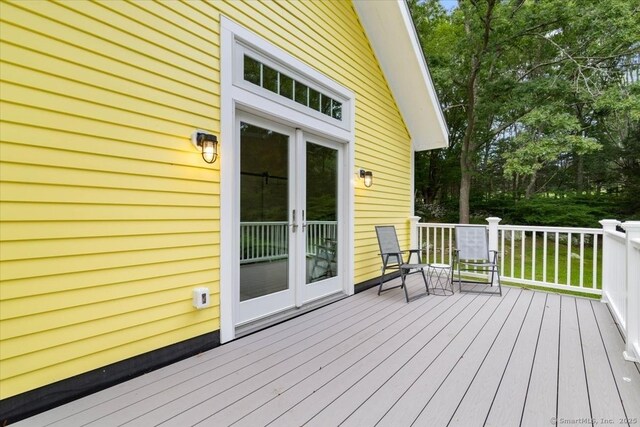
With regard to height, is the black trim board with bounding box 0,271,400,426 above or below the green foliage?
below

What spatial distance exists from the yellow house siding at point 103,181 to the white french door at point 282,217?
16.7 inches

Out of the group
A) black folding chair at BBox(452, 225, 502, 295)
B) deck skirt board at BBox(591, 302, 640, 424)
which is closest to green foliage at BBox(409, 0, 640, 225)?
black folding chair at BBox(452, 225, 502, 295)

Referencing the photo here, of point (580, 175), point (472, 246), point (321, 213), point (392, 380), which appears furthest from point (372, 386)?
point (580, 175)

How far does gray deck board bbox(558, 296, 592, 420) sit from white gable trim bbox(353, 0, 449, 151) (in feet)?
13.2

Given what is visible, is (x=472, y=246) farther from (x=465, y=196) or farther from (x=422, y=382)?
(x=465, y=196)

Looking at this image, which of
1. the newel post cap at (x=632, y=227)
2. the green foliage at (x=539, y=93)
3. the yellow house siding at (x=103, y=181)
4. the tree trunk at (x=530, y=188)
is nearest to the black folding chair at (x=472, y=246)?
the newel post cap at (x=632, y=227)

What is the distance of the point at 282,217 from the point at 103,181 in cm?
183

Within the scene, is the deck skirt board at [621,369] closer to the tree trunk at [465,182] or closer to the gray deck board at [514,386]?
the gray deck board at [514,386]

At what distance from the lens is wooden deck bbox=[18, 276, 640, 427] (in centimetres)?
190

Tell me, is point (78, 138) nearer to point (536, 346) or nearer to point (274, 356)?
point (274, 356)

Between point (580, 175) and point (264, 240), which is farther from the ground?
point (580, 175)

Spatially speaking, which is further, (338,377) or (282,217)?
(282,217)

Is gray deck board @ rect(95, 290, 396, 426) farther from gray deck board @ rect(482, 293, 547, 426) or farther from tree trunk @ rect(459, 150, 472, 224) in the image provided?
tree trunk @ rect(459, 150, 472, 224)

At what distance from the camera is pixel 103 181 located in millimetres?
2215
